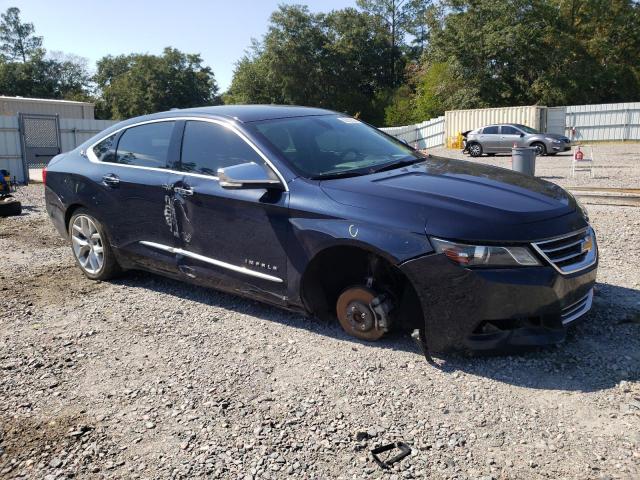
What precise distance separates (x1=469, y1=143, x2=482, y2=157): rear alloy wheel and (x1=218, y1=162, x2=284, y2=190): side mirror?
23.1 metres

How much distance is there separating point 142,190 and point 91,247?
116cm

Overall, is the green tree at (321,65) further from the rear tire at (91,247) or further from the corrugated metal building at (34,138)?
the rear tire at (91,247)

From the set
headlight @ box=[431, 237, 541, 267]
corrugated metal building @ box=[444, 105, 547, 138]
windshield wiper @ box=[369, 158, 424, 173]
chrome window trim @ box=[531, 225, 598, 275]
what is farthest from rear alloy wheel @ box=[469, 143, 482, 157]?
headlight @ box=[431, 237, 541, 267]

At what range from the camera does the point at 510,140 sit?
81.7ft

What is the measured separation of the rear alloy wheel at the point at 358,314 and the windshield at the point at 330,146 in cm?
86

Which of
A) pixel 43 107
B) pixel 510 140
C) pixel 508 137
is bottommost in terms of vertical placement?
pixel 510 140

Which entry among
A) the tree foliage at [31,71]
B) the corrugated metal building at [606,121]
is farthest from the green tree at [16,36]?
the corrugated metal building at [606,121]

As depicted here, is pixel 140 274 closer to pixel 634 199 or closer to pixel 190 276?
pixel 190 276

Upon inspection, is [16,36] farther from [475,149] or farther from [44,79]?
[475,149]

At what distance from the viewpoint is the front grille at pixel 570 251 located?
347 cm

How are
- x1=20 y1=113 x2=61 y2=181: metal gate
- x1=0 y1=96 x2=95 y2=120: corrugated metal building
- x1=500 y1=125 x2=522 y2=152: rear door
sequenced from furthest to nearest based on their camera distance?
x1=0 y1=96 x2=95 y2=120: corrugated metal building < x1=500 y1=125 x2=522 y2=152: rear door < x1=20 y1=113 x2=61 y2=181: metal gate

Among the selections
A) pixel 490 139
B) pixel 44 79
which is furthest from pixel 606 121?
pixel 44 79

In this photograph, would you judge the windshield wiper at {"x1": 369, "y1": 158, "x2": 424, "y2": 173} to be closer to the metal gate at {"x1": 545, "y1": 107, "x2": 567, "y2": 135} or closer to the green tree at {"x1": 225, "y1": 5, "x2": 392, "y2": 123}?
the metal gate at {"x1": 545, "y1": 107, "x2": 567, "y2": 135}

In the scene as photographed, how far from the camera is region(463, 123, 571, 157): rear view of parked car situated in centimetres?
2406
